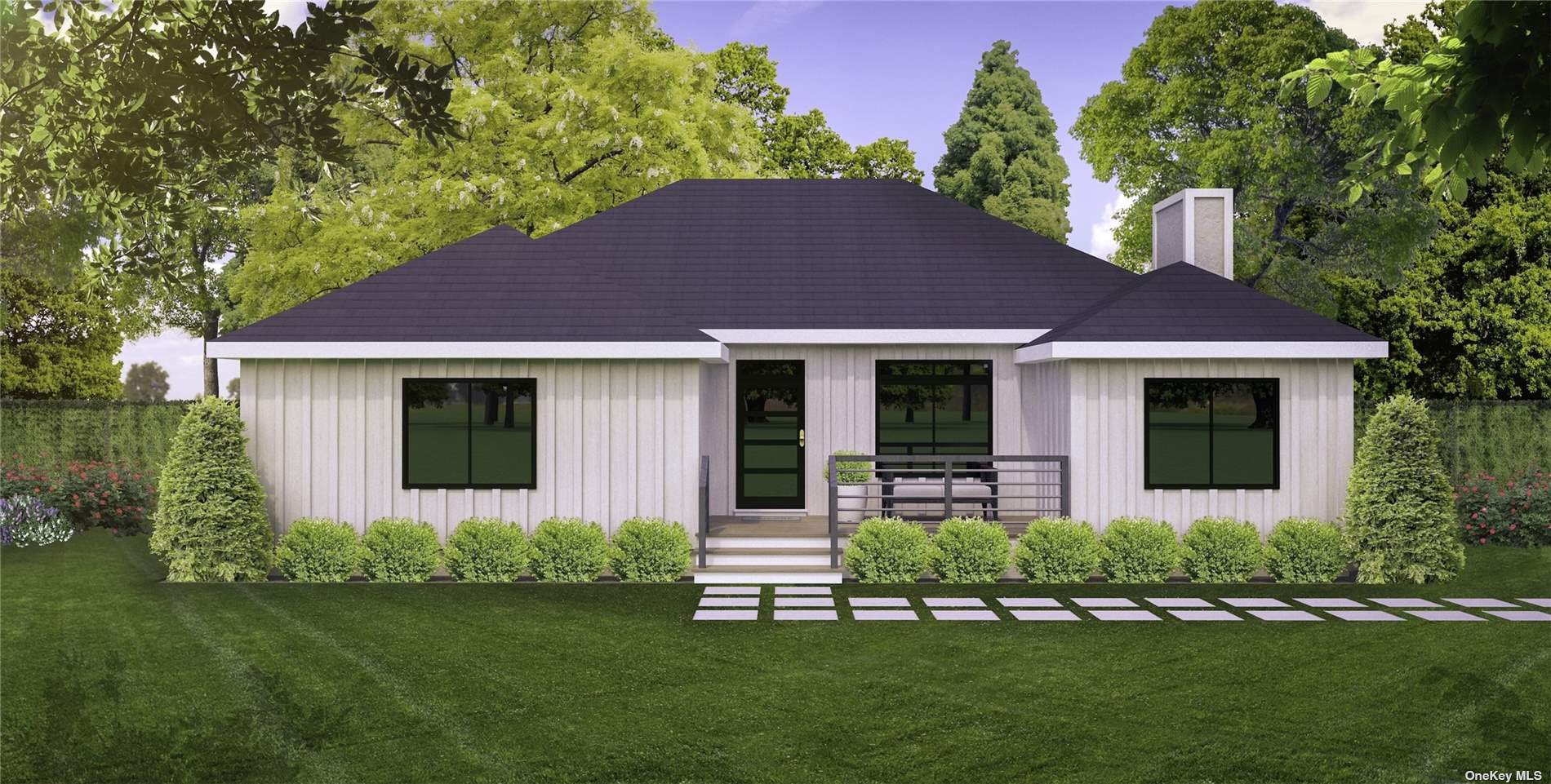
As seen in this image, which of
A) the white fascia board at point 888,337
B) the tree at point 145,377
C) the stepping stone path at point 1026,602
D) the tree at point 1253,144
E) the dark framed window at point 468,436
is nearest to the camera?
the stepping stone path at point 1026,602

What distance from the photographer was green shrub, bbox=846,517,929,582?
13211 millimetres

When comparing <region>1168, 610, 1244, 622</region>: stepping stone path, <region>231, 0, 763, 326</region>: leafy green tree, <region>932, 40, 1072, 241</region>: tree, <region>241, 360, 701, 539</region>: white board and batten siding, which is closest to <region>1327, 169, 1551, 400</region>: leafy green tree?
<region>932, 40, 1072, 241</region>: tree

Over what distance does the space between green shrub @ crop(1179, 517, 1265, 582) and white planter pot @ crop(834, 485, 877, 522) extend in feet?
12.5

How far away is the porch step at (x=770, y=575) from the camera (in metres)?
13.4

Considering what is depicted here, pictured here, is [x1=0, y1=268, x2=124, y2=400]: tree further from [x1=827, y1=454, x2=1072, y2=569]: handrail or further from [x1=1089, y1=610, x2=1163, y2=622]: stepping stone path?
[x1=1089, y1=610, x2=1163, y2=622]: stepping stone path

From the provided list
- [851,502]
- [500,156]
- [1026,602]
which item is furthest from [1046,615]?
[500,156]

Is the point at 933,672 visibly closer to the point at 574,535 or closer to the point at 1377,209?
the point at 574,535

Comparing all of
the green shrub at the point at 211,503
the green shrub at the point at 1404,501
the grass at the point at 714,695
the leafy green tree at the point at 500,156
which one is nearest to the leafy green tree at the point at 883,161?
the leafy green tree at the point at 500,156

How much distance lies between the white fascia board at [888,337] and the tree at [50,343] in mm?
26240

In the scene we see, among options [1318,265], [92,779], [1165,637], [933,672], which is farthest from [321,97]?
[1318,265]

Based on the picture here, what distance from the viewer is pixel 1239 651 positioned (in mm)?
9773

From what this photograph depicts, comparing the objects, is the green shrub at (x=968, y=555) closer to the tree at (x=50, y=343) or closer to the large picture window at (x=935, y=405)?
the large picture window at (x=935, y=405)

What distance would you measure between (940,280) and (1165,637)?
24.5ft

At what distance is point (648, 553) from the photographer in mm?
13312
